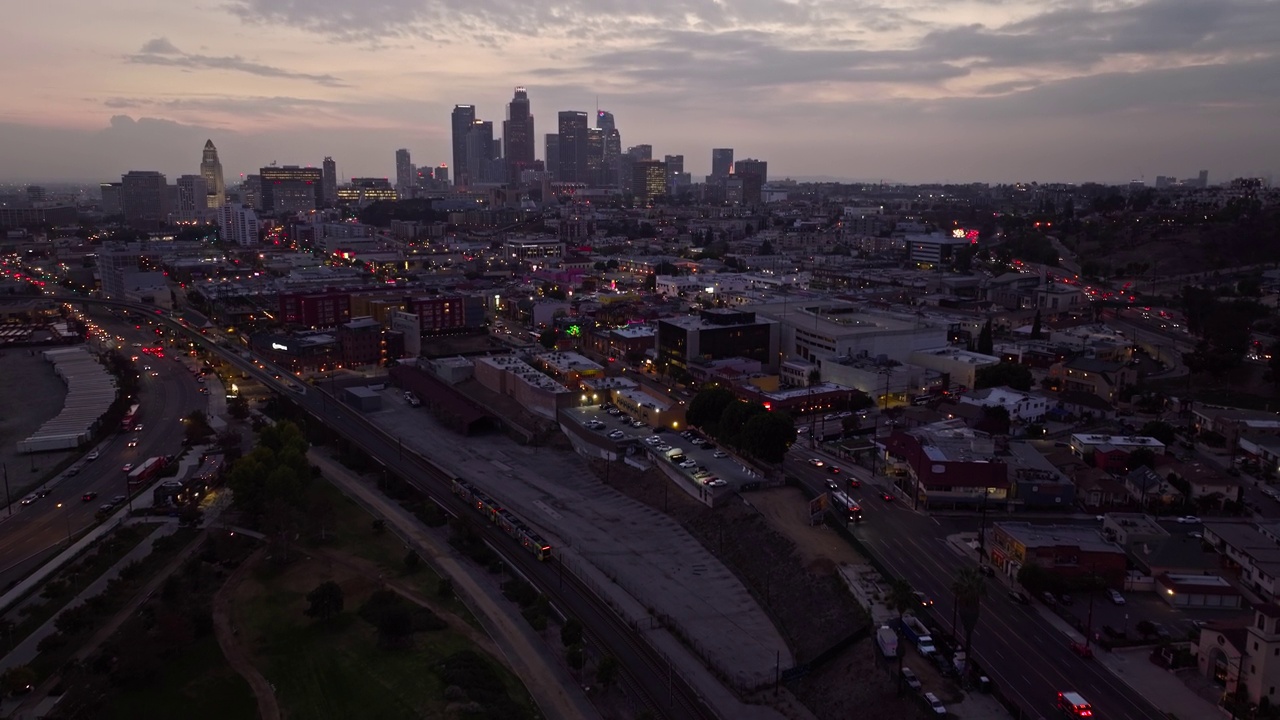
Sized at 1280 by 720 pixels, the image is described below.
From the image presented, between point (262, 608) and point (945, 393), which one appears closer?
point (262, 608)

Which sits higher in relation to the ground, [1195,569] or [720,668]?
[1195,569]

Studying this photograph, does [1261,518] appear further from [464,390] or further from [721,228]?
[721,228]

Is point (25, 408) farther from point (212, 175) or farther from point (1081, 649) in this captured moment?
point (212, 175)

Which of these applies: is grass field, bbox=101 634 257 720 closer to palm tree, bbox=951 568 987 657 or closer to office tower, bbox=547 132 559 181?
palm tree, bbox=951 568 987 657

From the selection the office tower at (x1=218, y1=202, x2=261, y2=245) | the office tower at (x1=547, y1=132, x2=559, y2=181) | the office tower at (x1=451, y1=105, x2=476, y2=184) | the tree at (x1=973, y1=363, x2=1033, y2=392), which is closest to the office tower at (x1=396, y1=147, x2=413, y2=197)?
the office tower at (x1=451, y1=105, x2=476, y2=184)

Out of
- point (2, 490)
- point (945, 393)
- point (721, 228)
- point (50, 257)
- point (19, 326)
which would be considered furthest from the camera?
point (721, 228)

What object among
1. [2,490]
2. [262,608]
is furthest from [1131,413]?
[2,490]
